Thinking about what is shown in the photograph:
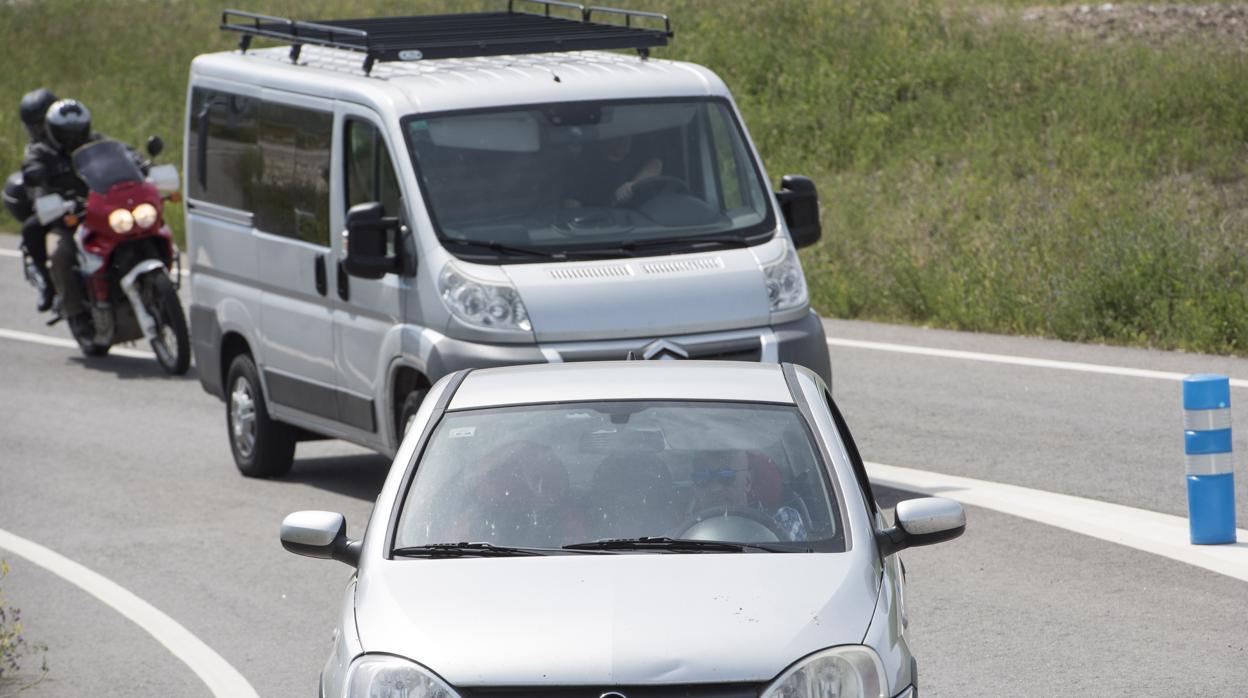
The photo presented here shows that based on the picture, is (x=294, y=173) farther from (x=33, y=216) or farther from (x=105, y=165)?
(x=33, y=216)

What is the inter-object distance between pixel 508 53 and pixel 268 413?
8.83 ft

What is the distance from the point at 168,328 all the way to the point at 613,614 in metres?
→ 11.7

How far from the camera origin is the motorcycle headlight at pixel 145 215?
1603 cm

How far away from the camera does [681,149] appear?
11.0 metres

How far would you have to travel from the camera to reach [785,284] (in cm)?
1037

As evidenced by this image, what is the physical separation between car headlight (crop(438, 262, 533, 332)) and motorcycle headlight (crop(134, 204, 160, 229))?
266 inches

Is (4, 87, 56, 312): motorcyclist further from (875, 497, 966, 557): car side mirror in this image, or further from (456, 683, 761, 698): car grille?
(456, 683, 761, 698): car grille

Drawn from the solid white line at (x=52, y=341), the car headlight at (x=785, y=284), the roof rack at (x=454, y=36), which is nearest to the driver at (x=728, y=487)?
the car headlight at (x=785, y=284)

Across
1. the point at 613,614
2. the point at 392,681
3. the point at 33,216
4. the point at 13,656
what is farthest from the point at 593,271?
the point at 33,216

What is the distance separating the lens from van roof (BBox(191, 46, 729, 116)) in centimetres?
1075

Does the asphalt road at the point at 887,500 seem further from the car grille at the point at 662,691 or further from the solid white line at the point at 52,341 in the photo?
the car grille at the point at 662,691

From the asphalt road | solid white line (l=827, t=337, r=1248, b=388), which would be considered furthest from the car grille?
solid white line (l=827, t=337, r=1248, b=388)

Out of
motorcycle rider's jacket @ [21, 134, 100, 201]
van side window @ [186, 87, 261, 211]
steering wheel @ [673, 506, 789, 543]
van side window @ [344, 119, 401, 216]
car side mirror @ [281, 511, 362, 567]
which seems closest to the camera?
steering wheel @ [673, 506, 789, 543]

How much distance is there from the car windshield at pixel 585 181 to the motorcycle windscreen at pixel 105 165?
633cm
